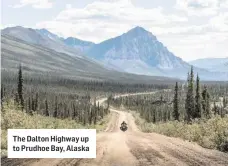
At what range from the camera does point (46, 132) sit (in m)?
18.1

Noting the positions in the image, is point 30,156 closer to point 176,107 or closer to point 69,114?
point 176,107

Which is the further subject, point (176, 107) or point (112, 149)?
point (176, 107)

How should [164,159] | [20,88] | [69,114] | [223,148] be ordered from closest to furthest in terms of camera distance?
[164,159] → [223,148] → [20,88] → [69,114]

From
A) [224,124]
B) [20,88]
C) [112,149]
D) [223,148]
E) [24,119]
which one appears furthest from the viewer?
[20,88]

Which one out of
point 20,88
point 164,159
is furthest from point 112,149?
point 20,88

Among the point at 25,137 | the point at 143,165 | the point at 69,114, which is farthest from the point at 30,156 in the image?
the point at 69,114

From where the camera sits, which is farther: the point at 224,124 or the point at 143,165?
the point at 224,124

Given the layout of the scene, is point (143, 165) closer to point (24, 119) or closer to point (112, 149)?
point (112, 149)

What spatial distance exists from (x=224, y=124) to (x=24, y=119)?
1370 cm

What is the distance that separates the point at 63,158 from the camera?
18125mm

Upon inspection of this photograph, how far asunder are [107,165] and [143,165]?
4.23 feet

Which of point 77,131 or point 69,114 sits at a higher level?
point 77,131

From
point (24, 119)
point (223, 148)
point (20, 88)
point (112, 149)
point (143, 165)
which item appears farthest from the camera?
point (20, 88)

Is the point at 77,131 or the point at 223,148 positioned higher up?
the point at 77,131
